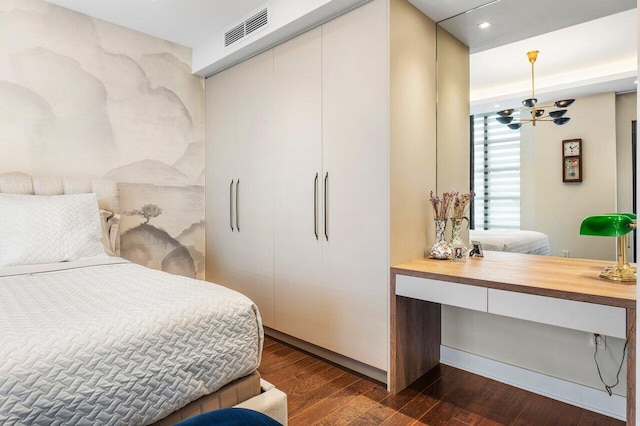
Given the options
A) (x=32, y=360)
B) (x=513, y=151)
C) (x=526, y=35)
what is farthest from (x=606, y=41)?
(x=32, y=360)

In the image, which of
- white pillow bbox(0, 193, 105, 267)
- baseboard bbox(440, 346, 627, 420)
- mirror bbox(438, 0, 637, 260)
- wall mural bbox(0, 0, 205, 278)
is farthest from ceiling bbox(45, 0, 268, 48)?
baseboard bbox(440, 346, 627, 420)

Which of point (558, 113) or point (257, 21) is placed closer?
point (558, 113)

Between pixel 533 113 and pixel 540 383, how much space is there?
1.57 m

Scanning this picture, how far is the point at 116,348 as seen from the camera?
112 cm

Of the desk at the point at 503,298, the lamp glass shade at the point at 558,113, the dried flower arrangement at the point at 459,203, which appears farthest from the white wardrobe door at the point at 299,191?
the lamp glass shade at the point at 558,113

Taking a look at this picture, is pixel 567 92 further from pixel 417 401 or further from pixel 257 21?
pixel 257 21

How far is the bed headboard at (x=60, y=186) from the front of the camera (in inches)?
95.5

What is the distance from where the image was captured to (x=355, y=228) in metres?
2.31

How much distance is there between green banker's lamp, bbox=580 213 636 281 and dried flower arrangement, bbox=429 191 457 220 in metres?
0.77

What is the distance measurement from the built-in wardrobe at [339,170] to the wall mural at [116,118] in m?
0.70

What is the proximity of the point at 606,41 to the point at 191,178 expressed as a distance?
3258 mm

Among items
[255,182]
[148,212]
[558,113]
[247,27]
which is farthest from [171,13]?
[558,113]

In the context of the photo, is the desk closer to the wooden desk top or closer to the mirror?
the wooden desk top

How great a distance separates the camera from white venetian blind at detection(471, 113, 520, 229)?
228 cm
